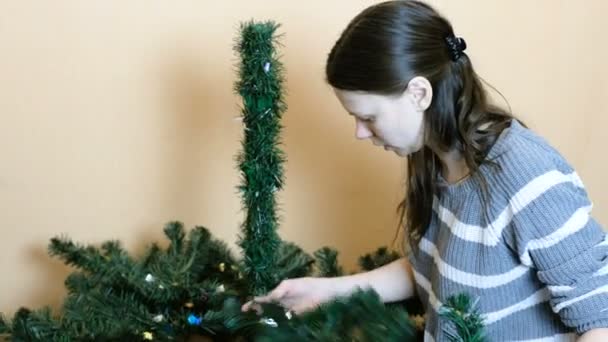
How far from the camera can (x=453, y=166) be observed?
2.50 ft

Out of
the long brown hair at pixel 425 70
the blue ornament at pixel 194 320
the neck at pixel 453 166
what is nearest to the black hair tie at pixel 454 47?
the long brown hair at pixel 425 70

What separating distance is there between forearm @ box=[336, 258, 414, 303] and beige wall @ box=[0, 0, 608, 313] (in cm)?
25

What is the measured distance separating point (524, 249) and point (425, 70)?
200mm

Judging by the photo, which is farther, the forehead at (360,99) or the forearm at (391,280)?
the forearm at (391,280)

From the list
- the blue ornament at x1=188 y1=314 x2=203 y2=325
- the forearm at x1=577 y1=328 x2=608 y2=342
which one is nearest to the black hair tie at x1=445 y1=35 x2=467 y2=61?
the forearm at x1=577 y1=328 x2=608 y2=342

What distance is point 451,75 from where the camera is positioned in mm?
702

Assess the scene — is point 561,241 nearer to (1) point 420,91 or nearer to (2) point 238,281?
(1) point 420,91

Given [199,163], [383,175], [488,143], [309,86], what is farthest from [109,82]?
[488,143]

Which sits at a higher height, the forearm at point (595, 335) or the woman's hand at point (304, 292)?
the woman's hand at point (304, 292)

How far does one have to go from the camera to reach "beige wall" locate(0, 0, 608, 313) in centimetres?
98

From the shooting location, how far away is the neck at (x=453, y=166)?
743mm

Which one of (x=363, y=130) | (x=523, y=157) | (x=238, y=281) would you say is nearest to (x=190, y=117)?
(x=238, y=281)

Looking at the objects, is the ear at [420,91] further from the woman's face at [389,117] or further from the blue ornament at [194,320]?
the blue ornament at [194,320]

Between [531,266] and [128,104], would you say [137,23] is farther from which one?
[531,266]
